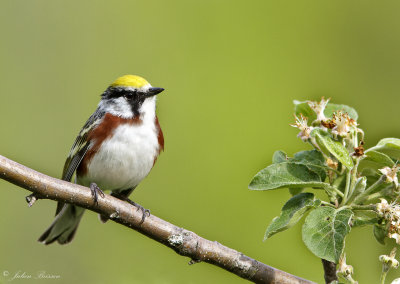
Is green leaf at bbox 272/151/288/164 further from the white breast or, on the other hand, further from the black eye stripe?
the black eye stripe

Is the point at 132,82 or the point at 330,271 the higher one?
the point at 132,82

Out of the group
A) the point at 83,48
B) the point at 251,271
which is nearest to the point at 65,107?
the point at 83,48

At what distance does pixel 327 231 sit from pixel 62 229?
222 cm

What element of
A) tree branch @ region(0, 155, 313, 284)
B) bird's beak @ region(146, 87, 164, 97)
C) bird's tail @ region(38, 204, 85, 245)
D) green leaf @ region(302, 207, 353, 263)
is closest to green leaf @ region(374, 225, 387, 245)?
green leaf @ region(302, 207, 353, 263)

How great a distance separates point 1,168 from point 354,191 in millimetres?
1061

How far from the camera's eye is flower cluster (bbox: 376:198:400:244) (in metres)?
1.48

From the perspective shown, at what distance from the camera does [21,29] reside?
14.7 ft

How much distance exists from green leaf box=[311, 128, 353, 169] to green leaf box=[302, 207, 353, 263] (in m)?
0.14

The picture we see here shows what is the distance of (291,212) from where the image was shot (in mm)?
1563

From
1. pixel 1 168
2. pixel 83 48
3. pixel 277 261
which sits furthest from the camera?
pixel 83 48

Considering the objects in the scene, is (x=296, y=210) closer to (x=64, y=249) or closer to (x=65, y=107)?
(x=64, y=249)

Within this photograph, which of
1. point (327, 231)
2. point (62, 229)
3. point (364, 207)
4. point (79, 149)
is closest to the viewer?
point (327, 231)

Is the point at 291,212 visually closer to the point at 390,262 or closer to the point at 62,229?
the point at 390,262

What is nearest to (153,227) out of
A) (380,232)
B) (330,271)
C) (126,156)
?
(330,271)
